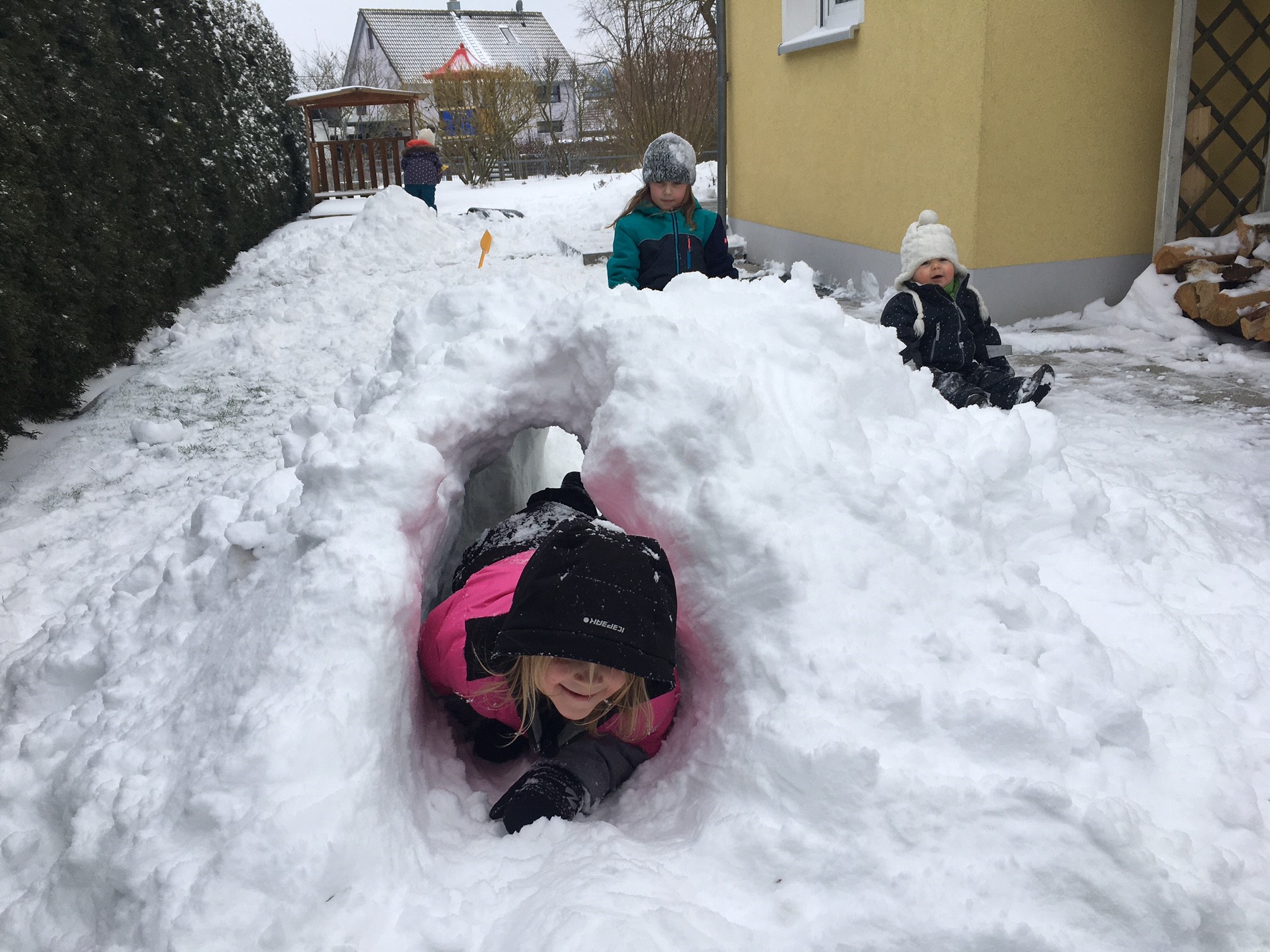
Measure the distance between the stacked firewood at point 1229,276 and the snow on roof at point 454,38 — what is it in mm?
34030

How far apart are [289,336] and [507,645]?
5.31 m

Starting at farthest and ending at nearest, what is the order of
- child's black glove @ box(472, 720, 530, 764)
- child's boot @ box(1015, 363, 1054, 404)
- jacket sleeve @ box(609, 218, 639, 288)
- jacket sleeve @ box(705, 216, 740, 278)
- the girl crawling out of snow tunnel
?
child's boot @ box(1015, 363, 1054, 404)
jacket sleeve @ box(705, 216, 740, 278)
jacket sleeve @ box(609, 218, 639, 288)
child's black glove @ box(472, 720, 530, 764)
the girl crawling out of snow tunnel

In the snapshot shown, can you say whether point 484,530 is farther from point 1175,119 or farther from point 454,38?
point 454,38

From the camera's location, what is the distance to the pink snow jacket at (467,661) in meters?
2.04

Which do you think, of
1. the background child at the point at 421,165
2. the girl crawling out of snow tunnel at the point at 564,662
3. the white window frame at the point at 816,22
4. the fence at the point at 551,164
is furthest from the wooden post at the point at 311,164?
the girl crawling out of snow tunnel at the point at 564,662

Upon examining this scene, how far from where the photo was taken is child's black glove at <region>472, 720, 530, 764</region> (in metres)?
2.18

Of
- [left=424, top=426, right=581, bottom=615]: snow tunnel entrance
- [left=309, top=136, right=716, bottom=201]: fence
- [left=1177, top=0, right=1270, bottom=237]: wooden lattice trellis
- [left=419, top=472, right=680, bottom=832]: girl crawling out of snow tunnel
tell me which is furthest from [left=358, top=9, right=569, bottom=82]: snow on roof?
[left=419, top=472, right=680, bottom=832]: girl crawling out of snow tunnel

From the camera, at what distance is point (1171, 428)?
4227 mm

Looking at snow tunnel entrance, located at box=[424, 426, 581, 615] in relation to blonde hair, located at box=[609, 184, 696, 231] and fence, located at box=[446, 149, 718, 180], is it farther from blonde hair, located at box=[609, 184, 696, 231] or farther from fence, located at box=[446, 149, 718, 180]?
fence, located at box=[446, 149, 718, 180]

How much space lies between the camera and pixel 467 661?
1.99 metres

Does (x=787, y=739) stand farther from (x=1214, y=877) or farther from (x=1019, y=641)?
(x=1214, y=877)

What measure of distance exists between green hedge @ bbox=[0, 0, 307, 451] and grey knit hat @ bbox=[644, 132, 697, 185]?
9.47ft

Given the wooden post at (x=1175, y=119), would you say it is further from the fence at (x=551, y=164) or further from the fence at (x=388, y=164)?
the fence at (x=551, y=164)

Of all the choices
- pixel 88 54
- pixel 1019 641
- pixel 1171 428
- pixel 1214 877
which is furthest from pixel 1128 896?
pixel 88 54
